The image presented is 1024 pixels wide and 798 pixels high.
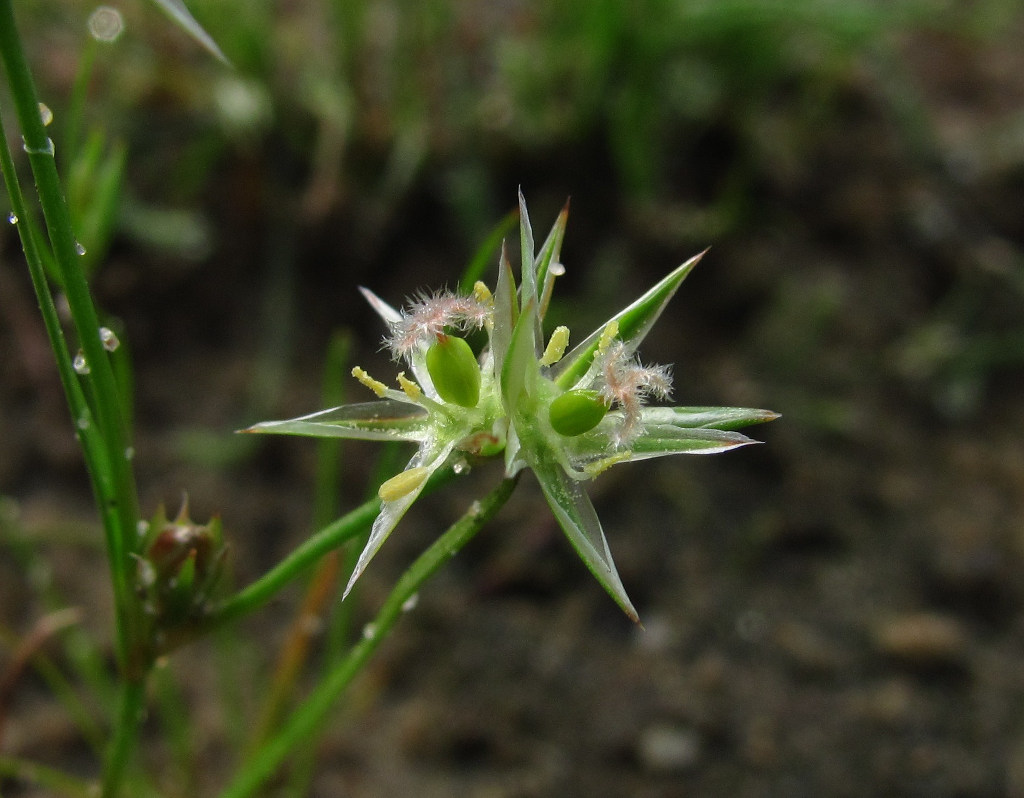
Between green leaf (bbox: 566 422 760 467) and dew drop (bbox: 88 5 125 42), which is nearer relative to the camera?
green leaf (bbox: 566 422 760 467)

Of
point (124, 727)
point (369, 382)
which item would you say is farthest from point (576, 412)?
point (124, 727)

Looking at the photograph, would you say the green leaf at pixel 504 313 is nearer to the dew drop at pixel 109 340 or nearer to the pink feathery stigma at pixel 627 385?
the pink feathery stigma at pixel 627 385

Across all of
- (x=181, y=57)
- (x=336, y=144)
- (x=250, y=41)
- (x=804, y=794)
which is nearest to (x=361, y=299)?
(x=336, y=144)

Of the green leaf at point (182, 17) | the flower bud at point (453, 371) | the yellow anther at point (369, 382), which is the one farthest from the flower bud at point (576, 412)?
the green leaf at point (182, 17)

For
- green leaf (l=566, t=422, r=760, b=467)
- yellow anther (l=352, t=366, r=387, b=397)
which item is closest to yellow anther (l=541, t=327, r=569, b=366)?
green leaf (l=566, t=422, r=760, b=467)

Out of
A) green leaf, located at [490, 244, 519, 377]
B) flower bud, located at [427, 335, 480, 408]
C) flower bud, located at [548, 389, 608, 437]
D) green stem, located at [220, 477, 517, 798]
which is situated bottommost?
green stem, located at [220, 477, 517, 798]

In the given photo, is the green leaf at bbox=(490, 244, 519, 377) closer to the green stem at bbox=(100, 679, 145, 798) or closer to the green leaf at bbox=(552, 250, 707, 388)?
the green leaf at bbox=(552, 250, 707, 388)
